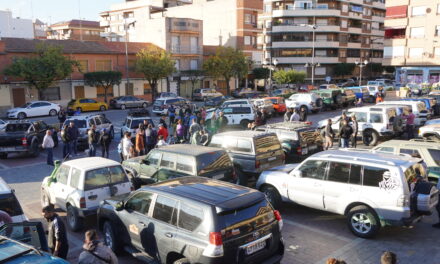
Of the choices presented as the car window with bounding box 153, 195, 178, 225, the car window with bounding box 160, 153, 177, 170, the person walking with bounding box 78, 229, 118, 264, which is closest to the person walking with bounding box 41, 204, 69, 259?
the person walking with bounding box 78, 229, 118, 264

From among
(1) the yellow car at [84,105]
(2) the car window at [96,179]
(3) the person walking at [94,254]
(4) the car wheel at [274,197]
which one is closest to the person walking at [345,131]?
(4) the car wheel at [274,197]

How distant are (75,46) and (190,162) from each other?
38.4 meters

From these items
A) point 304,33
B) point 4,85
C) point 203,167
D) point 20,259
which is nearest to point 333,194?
point 203,167

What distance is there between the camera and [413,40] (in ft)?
196

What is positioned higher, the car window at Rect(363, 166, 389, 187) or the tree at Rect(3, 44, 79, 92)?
the tree at Rect(3, 44, 79, 92)

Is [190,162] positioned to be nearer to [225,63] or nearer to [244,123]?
[244,123]

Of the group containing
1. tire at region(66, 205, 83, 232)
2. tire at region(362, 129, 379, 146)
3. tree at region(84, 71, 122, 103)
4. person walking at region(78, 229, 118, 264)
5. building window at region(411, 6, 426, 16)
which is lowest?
tire at region(66, 205, 83, 232)

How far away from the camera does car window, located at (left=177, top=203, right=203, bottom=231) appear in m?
6.26

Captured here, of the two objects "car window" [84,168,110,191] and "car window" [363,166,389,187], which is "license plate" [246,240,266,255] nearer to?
"car window" [363,166,389,187]

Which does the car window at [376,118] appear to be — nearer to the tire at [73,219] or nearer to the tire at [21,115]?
the tire at [73,219]

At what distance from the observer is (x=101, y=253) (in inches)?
231

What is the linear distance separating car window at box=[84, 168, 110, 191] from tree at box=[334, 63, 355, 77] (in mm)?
69133

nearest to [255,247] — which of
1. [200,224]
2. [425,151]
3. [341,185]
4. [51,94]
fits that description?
[200,224]

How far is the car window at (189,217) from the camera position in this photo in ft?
20.5
